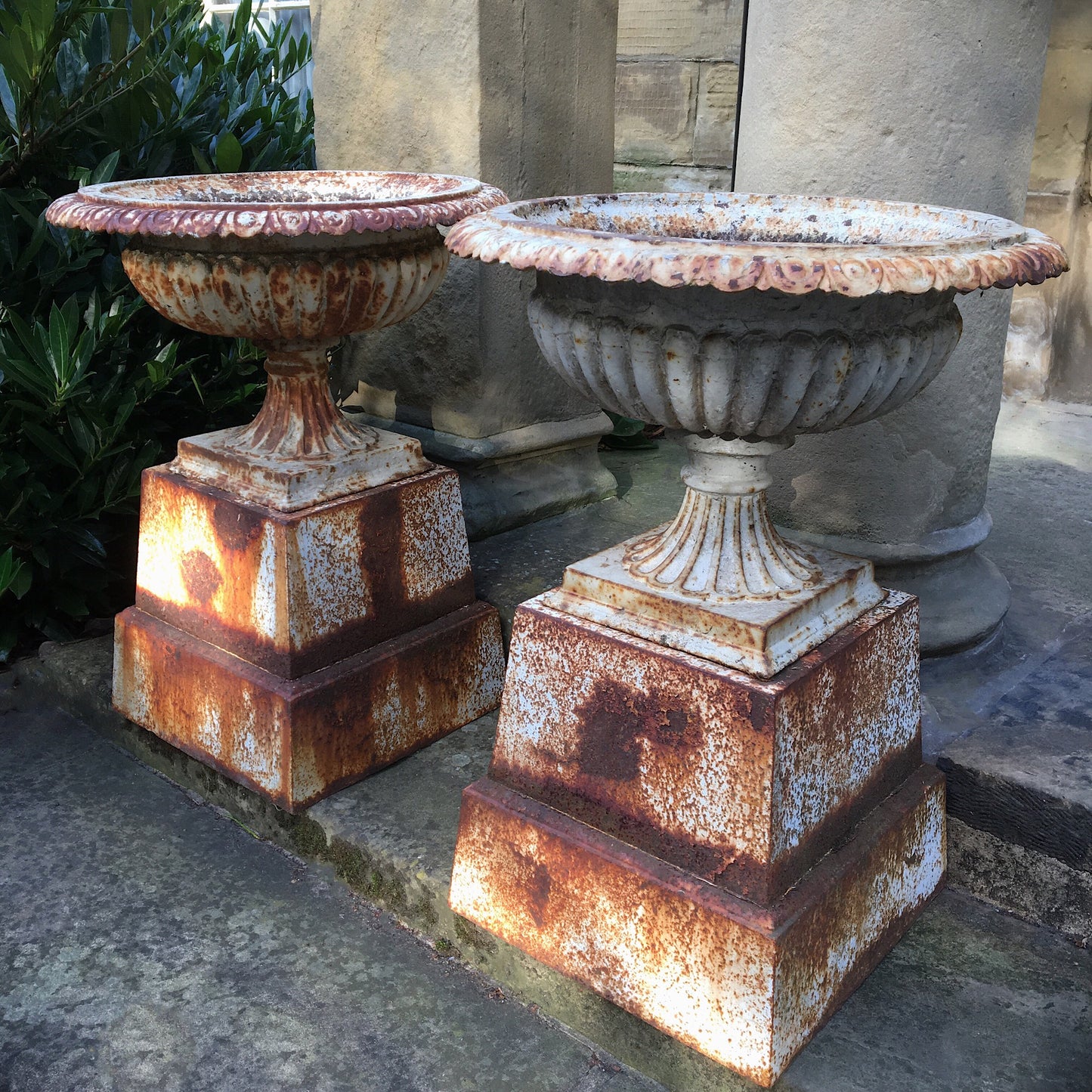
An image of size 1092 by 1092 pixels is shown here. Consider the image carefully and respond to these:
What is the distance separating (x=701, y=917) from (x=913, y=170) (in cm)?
150

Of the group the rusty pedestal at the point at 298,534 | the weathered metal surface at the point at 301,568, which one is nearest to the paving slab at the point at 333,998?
the rusty pedestal at the point at 298,534

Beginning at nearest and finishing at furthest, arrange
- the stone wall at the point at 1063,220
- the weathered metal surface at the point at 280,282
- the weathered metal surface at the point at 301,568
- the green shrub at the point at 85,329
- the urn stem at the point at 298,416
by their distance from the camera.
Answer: the weathered metal surface at the point at 280,282 → the weathered metal surface at the point at 301,568 → the urn stem at the point at 298,416 → the green shrub at the point at 85,329 → the stone wall at the point at 1063,220

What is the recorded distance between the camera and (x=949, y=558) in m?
2.51

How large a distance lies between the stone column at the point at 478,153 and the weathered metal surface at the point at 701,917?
1322 millimetres

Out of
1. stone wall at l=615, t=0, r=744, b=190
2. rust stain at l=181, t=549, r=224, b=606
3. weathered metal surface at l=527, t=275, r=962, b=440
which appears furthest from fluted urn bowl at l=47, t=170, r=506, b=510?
stone wall at l=615, t=0, r=744, b=190

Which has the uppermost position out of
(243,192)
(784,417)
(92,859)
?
(243,192)

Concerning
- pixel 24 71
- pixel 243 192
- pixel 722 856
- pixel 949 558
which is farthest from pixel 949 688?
pixel 24 71

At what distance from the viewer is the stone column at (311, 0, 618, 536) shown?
9.27 ft

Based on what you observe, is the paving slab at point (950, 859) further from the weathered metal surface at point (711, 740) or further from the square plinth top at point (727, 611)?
the square plinth top at point (727, 611)

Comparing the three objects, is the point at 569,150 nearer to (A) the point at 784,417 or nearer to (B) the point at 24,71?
(B) the point at 24,71

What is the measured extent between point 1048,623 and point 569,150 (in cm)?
175

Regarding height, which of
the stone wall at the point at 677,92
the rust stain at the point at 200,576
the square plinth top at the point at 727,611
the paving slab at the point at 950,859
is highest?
the stone wall at the point at 677,92

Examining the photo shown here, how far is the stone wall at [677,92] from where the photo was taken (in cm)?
422

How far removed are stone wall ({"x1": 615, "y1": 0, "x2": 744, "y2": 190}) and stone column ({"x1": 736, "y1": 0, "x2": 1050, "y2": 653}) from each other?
2.02m
